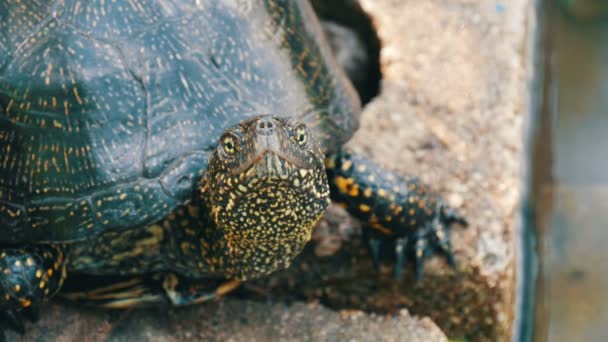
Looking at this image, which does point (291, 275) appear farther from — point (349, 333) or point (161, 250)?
point (161, 250)

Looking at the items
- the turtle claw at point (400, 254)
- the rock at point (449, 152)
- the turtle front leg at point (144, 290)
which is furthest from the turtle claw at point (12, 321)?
the turtle claw at point (400, 254)

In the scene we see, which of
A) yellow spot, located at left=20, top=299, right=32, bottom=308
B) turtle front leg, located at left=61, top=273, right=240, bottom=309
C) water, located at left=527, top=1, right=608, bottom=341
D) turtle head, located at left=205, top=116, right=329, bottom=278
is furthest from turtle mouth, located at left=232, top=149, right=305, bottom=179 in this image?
water, located at left=527, top=1, right=608, bottom=341

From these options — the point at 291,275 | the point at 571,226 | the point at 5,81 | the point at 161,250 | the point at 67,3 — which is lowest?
the point at 571,226

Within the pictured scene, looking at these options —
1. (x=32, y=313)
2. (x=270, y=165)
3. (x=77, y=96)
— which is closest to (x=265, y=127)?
(x=270, y=165)

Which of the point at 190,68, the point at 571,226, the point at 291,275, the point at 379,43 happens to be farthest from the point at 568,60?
the point at 190,68

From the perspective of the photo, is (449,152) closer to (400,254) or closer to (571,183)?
(400,254)
